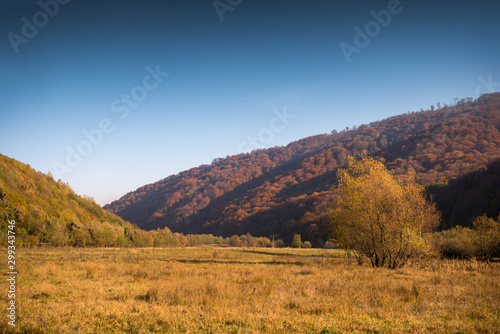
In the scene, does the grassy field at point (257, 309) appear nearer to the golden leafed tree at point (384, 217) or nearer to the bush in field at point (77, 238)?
the golden leafed tree at point (384, 217)

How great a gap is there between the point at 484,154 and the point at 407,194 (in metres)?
149

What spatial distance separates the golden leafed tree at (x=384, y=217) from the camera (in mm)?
21438

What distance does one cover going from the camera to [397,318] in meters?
7.62

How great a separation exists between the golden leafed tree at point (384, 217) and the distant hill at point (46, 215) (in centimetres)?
4917

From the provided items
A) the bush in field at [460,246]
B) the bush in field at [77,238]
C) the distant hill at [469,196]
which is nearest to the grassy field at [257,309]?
the bush in field at [460,246]

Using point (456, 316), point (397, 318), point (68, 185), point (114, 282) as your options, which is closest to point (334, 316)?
point (397, 318)

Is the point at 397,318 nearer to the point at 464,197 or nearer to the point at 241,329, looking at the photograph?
the point at 241,329

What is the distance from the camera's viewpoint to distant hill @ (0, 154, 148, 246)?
5044 cm

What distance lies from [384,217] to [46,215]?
2863 inches

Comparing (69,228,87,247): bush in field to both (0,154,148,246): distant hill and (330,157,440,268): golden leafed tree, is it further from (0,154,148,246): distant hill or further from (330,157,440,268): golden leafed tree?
(330,157,440,268): golden leafed tree

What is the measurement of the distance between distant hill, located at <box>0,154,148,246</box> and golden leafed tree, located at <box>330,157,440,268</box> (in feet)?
161

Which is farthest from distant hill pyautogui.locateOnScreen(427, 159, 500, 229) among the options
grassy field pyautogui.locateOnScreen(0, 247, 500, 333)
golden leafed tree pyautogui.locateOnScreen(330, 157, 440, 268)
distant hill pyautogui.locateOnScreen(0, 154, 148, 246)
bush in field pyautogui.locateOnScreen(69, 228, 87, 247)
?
bush in field pyautogui.locateOnScreen(69, 228, 87, 247)

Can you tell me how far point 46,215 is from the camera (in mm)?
61406

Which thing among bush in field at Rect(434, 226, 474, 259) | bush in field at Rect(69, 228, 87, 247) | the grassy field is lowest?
bush in field at Rect(434, 226, 474, 259)
